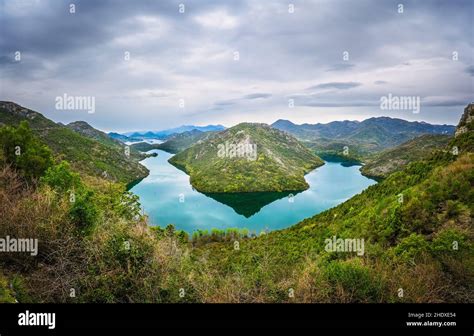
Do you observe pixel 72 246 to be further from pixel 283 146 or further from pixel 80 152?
pixel 283 146

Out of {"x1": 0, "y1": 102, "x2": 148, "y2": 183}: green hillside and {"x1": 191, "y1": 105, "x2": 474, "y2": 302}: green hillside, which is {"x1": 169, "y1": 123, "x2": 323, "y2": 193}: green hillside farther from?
{"x1": 191, "y1": 105, "x2": 474, "y2": 302}: green hillside

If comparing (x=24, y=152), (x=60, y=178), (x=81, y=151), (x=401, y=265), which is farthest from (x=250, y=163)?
(x=401, y=265)

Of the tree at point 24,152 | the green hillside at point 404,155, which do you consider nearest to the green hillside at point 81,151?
the tree at point 24,152

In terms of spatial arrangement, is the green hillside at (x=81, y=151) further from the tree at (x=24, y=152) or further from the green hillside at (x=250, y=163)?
the tree at (x=24, y=152)

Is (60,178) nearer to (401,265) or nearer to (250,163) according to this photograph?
(401,265)

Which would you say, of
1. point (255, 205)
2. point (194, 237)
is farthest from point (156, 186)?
point (194, 237)
